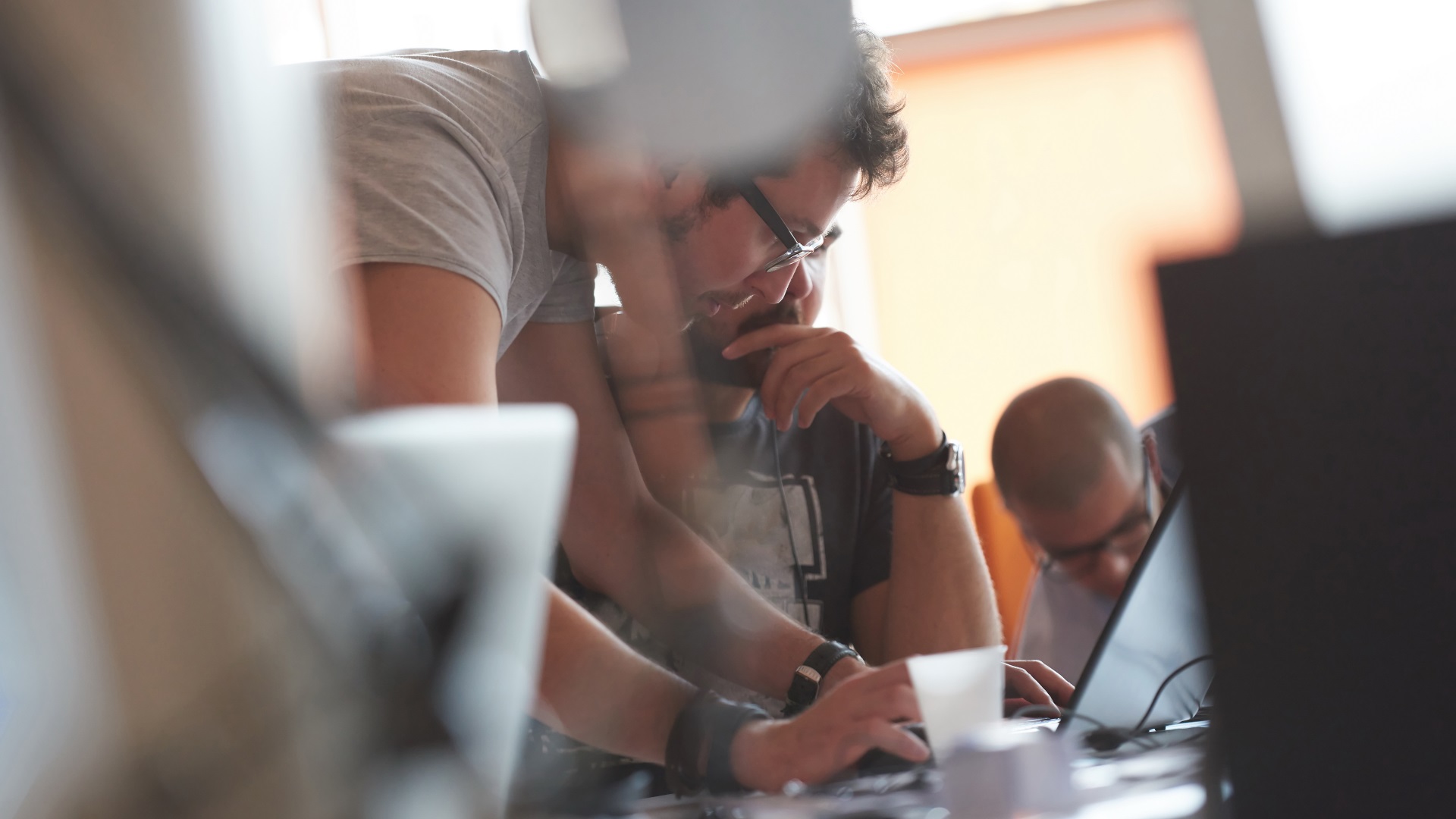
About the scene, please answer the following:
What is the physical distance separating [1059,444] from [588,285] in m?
0.76

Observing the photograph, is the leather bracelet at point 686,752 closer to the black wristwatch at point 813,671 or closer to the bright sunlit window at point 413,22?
the black wristwatch at point 813,671

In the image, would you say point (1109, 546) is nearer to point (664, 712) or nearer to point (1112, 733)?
point (1112, 733)

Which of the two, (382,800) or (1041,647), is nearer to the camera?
(382,800)

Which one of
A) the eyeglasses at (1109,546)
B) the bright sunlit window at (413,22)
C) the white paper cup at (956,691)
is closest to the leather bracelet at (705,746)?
the white paper cup at (956,691)

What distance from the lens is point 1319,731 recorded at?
1.17ft

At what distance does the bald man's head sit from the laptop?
2.17ft

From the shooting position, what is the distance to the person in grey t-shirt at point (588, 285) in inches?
25.7

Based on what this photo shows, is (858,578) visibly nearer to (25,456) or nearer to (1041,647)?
(1041,647)

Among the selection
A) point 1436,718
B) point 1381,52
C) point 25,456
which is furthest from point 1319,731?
point 1381,52

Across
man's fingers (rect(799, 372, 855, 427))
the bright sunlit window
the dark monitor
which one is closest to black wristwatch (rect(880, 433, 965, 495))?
man's fingers (rect(799, 372, 855, 427))

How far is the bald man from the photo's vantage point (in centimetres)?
137

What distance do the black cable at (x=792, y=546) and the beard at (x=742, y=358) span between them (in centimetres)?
7

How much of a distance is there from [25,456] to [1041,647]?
1519 mm

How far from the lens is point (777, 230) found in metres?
1.08
